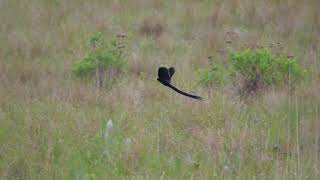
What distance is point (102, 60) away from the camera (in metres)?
4.88

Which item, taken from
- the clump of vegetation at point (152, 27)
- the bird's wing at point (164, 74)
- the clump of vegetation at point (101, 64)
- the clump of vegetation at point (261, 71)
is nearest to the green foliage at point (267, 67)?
the clump of vegetation at point (261, 71)

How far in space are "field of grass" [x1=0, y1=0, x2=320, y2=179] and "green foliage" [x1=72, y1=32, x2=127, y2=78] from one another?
0.35 ft

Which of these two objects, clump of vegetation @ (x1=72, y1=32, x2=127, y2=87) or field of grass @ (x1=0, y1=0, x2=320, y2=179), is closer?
field of grass @ (x1=0, y1=0, x2=320, y2=179)

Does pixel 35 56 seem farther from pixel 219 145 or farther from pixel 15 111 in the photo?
pixel 219 145

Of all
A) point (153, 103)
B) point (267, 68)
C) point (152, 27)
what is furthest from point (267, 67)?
point (152, 27)

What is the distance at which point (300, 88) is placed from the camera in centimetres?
448

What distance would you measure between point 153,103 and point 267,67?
100cm

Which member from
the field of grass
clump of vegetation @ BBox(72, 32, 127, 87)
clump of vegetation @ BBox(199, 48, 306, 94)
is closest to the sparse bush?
clump of vegetation @ BBox(199, 48, 306, 94)

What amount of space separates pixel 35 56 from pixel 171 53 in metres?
1.26

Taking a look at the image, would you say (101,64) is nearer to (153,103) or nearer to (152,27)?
(153,103)

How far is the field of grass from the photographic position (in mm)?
3342

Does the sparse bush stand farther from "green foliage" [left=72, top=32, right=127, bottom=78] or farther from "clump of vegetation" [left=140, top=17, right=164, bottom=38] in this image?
"clump of vegetation" [left=140, top=17, right=164, bottom=38]

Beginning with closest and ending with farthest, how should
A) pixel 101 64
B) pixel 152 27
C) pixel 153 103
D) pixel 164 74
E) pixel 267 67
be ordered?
pixel 164 74 < pixel 153 103 < pixel 267 67 < pixel 101 64 < pixel 152 27

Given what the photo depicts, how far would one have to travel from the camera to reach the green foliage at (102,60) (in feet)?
15.8
